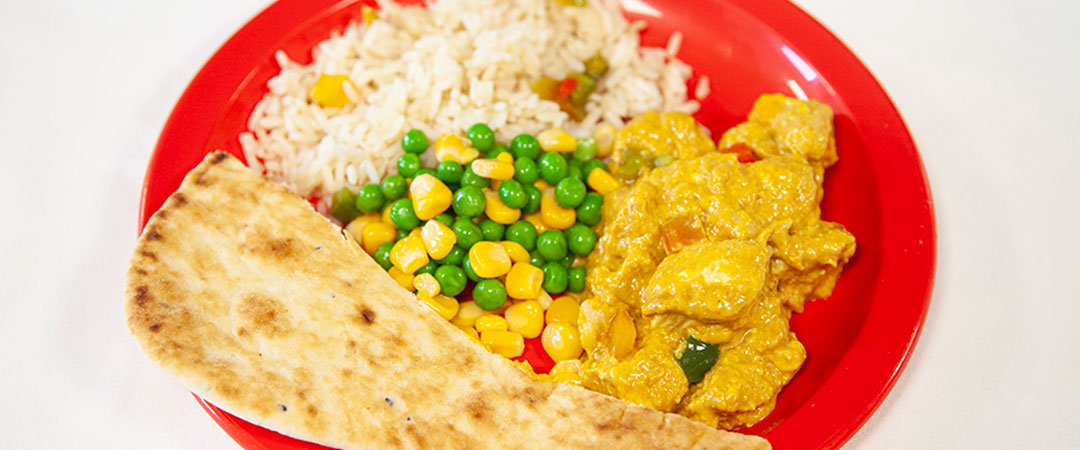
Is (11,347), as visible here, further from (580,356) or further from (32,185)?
(580,356)

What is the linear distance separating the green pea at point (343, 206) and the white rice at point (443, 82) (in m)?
0.04

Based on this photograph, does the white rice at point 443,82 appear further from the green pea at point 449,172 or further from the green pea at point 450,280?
the green pea at point 450,280

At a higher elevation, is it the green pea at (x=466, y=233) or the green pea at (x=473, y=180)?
the green pea at (x=473, y=180)

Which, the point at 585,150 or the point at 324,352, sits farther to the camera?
the point at 585,150

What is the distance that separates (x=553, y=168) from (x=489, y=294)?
2.19 feet

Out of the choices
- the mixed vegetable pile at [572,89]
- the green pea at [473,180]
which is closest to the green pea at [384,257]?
the green pea at [473,180]

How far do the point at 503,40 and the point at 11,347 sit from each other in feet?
8.37

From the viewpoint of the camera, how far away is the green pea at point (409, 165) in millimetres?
3521

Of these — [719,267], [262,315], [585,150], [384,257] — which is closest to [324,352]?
[262,315]

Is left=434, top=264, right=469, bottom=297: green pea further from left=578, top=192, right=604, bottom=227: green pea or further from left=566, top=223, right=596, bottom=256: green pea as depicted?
left=578, top=192, right=604, bottom=227: green pea

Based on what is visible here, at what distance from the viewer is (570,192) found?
3420 mm

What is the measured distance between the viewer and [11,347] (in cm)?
327

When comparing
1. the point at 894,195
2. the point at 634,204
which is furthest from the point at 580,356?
the point at 894,195

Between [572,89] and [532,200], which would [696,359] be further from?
[572,89]
